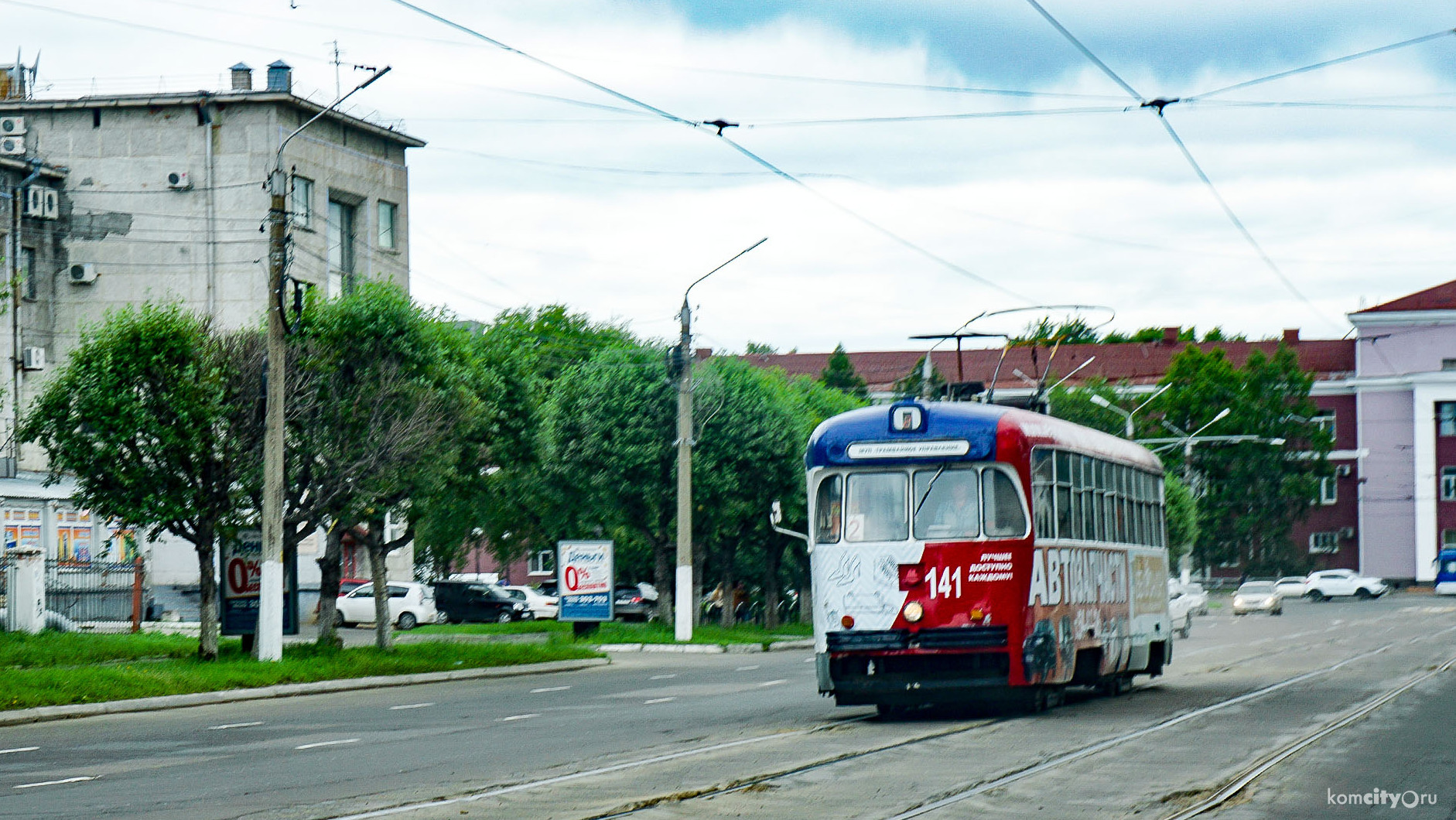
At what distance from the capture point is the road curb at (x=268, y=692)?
2068cm

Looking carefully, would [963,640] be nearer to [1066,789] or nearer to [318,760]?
[1066,789]

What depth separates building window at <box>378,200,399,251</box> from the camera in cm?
5562

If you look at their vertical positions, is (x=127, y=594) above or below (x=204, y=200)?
below

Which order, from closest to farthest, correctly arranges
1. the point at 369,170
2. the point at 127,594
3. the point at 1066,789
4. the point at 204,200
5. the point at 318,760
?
the point at 1066,789 < the point at 318,760 < the point at 127,594 < the point at 204,200 < the point at 369,170

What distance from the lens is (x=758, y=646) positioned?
40.8 meters

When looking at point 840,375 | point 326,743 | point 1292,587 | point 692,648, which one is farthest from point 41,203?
point 1292,587

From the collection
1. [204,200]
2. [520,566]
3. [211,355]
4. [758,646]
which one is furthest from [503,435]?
[520,566]

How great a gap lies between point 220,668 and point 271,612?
54.1 inches

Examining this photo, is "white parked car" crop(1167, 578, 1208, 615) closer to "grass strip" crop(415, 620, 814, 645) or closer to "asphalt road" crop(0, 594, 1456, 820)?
"grass strip" crop(415, 620, 814, 645)

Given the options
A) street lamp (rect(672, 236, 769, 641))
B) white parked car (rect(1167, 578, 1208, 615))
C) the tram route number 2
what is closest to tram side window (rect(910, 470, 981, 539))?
the tram route number 2

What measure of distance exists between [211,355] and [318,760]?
14.8m

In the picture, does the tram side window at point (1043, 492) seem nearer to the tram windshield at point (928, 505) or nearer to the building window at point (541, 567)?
the tram windshield at point (928, 505)

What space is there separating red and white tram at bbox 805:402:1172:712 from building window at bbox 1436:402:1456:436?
81479mm

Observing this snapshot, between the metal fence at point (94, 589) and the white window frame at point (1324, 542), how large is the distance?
2947 inches
